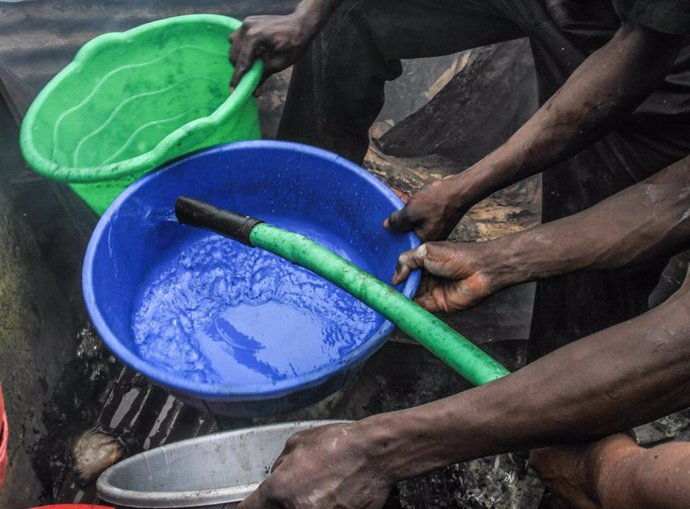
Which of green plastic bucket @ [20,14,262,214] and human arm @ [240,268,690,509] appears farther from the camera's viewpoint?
green plastic bucket @ [20,14,262,214]

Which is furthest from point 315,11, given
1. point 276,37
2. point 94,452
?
point 94,452

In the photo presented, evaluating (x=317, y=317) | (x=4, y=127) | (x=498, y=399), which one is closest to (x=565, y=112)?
(x=498, y=399)

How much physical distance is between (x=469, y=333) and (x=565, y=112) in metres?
1.08

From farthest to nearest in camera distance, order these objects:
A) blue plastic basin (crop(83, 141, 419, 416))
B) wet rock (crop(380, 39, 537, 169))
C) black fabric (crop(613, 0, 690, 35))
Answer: wet rock (crop(380, 39, 537, 169)), blue plastic basin (crop(83, 141, 419, 416)), black fabric (crop(613, 0, 690, 35))

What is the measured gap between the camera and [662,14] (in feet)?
5.04

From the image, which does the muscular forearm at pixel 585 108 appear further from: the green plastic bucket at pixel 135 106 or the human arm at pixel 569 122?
the green plastic bucket at pixel 135 106

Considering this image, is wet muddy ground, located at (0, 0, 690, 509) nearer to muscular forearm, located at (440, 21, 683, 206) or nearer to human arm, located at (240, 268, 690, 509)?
human arm, located at (240, 268, 690, 509)

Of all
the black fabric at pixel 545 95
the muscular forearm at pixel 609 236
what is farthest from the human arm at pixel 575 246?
the black fabric at pixel 545 95

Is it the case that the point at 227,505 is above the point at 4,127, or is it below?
below

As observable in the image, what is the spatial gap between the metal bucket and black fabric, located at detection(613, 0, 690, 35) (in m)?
1.43

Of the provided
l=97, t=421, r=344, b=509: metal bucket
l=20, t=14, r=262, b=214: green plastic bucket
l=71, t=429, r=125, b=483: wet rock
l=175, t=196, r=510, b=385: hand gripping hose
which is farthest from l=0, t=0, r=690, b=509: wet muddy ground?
l=175, t=196, r=510, b=385: hand gripping hose

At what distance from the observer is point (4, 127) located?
7.64ft

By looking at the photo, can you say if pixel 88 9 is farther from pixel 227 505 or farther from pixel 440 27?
pixel 227 505

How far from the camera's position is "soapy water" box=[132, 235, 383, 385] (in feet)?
7.30
